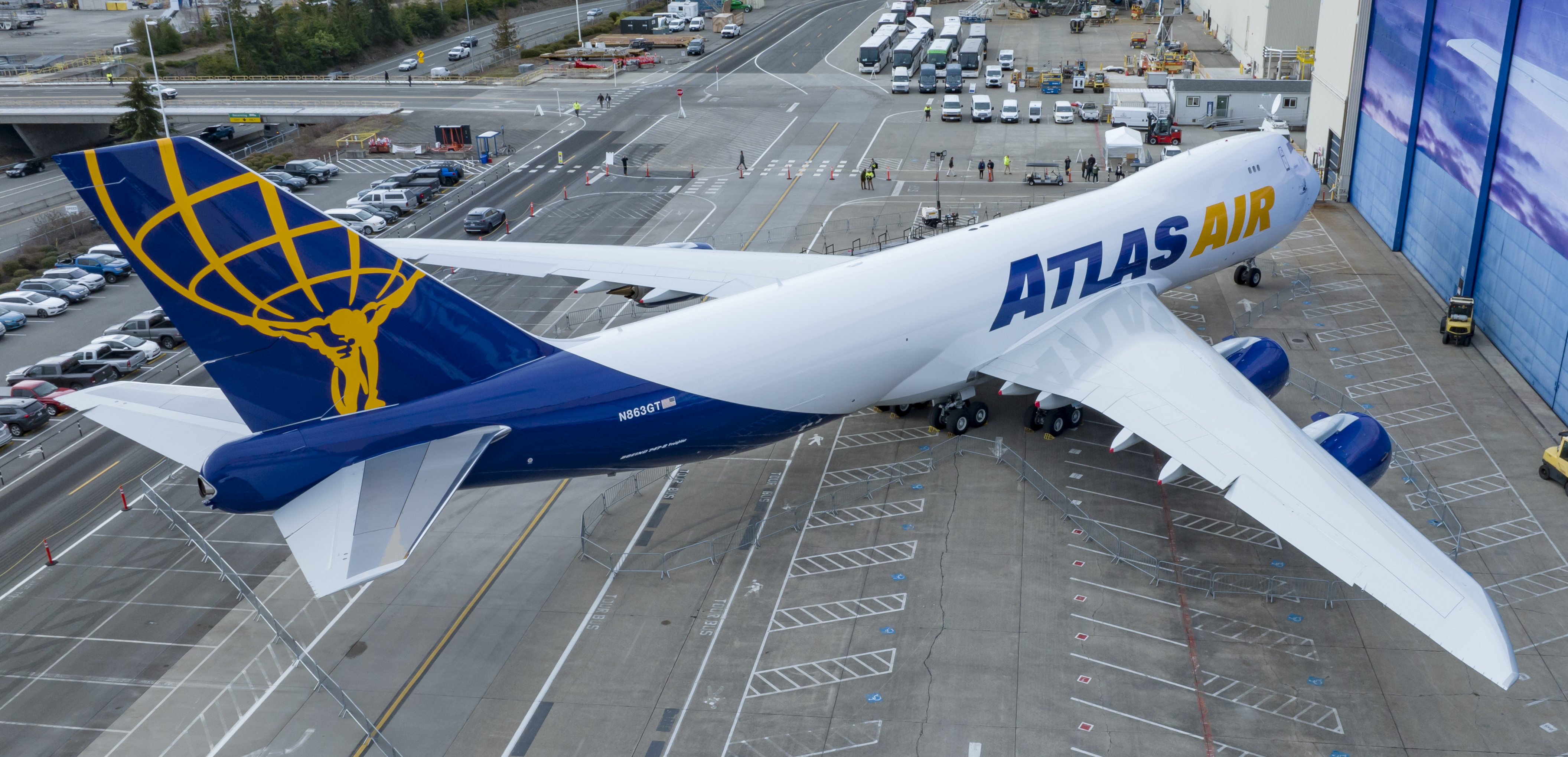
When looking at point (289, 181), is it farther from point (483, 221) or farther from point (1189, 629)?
point (1189, 629)

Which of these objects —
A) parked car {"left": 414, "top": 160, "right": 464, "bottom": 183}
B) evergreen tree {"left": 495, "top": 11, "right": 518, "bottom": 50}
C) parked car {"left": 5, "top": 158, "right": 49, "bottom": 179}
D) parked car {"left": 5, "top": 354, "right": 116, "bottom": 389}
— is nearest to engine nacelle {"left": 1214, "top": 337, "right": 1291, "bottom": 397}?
parked car {"left": 5, "top": 354, "right": 116, "bottom": 389}

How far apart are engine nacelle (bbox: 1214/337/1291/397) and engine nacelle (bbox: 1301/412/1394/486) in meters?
4.80

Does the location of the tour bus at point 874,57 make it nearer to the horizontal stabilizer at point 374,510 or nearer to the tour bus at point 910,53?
the tour bus at point 910,53

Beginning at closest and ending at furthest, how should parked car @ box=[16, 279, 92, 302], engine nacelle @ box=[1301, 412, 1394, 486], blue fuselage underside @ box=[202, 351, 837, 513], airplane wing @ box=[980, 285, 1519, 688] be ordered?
airplane wing @ box=[980, 285, 1519, 688] → blue fuselage underside @ box=[202, 351, 837, 513] → engine nacelle @ box=[1301, 412, 1394, 486] → parked car @ box=[16, 279, 92, 302]

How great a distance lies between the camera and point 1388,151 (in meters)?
62.8

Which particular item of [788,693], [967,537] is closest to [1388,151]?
[967,537]

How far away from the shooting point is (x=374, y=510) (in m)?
27.1

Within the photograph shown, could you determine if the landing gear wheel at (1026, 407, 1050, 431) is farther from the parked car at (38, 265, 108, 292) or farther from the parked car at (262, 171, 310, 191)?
the parked car at (262, 171, 310, 191)

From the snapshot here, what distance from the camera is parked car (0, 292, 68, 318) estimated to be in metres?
63.1

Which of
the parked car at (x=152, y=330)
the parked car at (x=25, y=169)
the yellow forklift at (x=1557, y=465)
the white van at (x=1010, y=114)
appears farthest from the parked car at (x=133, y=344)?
the white van at (x=1010, y=114)

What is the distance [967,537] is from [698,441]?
30.8 ft

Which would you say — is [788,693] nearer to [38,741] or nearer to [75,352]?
[38,741]

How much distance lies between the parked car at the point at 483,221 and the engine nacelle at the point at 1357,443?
2081 inches

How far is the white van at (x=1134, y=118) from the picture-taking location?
302ft
